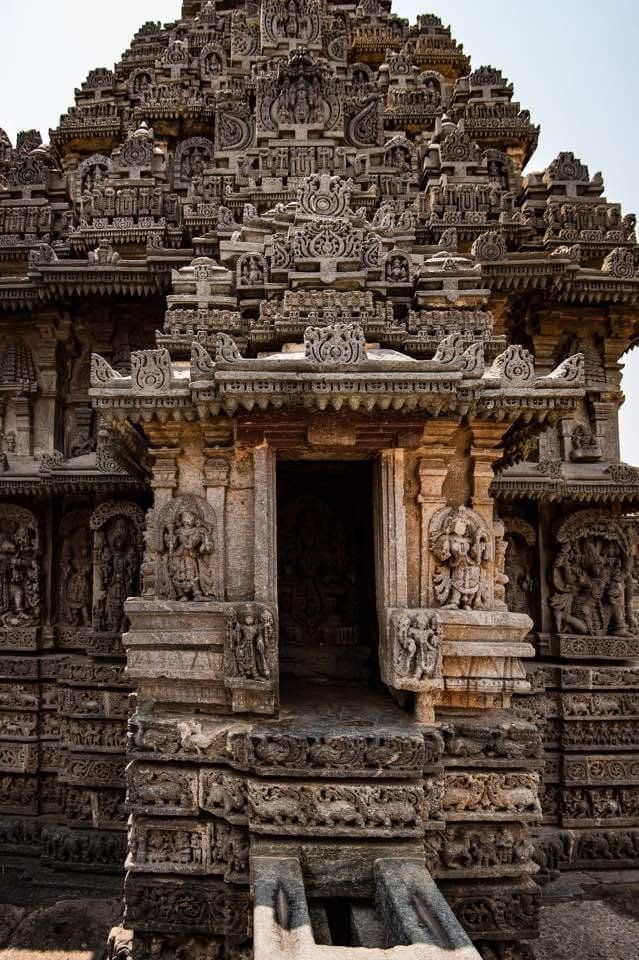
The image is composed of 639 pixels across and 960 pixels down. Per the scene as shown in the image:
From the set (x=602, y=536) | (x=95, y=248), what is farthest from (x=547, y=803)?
(x=95, y=248)

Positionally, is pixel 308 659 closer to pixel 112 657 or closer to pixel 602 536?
pixel 112 657

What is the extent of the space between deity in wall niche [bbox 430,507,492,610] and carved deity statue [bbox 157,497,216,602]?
209 cm

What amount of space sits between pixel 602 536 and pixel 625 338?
325 centimetres

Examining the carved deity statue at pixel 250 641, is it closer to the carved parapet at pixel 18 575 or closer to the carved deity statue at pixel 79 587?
the carved deity statue at pixel 79 587

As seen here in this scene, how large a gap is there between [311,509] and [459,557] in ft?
9.10

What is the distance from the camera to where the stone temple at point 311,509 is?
576 centimetres

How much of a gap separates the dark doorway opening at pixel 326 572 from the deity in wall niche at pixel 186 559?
2165 millimetres

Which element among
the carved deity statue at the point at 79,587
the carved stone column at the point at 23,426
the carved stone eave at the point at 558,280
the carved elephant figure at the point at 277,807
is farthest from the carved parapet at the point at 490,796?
the carved stone column at the point at 23,426

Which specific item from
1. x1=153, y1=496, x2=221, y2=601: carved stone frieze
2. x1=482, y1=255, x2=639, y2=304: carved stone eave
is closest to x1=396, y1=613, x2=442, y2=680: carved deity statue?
x1=153, y1=496, x2=221, y2=601: carved stone frieze

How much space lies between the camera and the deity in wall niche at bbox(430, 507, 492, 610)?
6.29 m

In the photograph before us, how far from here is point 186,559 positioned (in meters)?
6.33

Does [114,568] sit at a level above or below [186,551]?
below

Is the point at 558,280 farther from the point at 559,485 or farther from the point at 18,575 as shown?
the point at 18,575

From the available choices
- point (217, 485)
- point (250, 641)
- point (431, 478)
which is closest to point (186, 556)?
point (217, 485)
